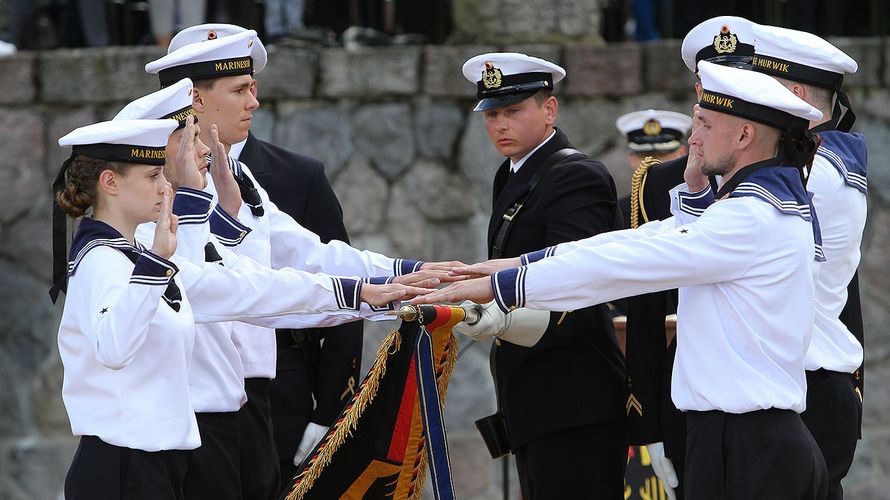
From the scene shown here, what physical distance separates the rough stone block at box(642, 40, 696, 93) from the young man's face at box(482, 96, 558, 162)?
254 centimetres

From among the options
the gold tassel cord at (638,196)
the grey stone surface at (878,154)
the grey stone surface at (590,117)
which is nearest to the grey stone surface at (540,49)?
the grey stone surface at (590,117)

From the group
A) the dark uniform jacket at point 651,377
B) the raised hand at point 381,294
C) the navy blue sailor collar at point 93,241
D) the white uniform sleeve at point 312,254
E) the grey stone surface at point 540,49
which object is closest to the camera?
the navy blue sailor collar at point 93,241

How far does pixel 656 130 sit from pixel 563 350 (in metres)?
2.37

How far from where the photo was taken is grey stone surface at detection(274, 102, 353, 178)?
780cm

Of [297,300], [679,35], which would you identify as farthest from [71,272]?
[679,35]

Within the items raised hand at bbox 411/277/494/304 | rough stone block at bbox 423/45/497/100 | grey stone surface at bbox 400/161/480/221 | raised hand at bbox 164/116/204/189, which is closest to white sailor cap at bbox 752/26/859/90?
raised hand at bbox 411/277/494/304

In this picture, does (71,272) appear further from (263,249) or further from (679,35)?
(679,35)

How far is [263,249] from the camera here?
16.3ft

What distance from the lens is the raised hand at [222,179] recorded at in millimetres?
4809

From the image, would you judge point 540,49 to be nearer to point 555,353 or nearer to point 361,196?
point 361,196

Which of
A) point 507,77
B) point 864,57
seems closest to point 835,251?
point 507,77

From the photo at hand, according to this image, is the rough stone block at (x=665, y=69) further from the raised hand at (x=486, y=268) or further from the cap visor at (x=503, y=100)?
the raised hand at (x=486, y=268)

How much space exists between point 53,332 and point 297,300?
12.0 feet

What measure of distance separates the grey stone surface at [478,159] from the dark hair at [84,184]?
3785 mm
